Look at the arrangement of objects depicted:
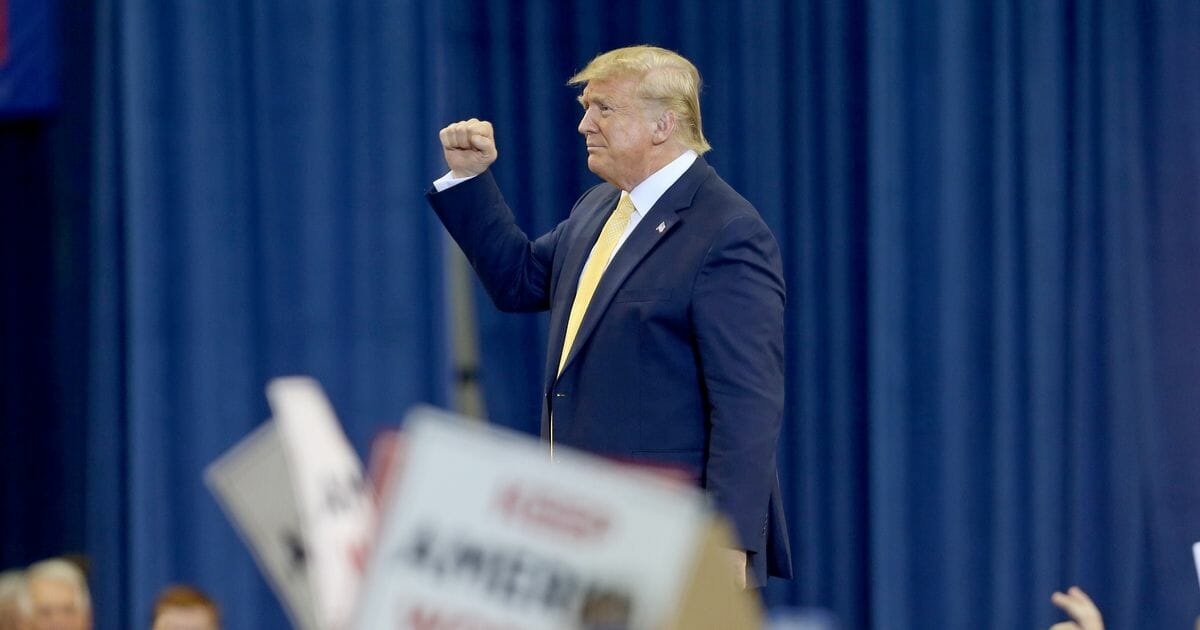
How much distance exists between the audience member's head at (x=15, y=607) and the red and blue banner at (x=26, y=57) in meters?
1.51

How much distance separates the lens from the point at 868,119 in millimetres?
4309

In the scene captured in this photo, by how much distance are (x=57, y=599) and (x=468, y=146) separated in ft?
4.14

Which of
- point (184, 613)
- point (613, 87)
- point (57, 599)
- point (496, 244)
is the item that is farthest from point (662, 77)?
point (57, 599)

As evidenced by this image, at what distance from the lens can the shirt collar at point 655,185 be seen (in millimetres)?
3037

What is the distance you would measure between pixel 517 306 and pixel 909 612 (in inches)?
63.7

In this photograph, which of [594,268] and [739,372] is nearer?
[739,372]

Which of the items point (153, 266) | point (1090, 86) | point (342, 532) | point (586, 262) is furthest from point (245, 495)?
point (1090, 86)

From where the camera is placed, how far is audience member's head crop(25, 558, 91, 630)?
11.1 ft

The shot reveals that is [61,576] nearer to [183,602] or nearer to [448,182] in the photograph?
[183,602]

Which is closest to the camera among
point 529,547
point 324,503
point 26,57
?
Result: point 529,547

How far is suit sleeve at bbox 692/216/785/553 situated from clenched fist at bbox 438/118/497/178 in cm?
45

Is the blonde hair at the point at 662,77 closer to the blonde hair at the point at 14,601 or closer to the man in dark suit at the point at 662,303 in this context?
the man in dark suit at the point at 662,303

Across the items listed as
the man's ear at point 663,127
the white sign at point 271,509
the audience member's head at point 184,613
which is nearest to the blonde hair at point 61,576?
the audience member's head at point 184,613

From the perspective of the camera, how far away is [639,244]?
2.98 meters
